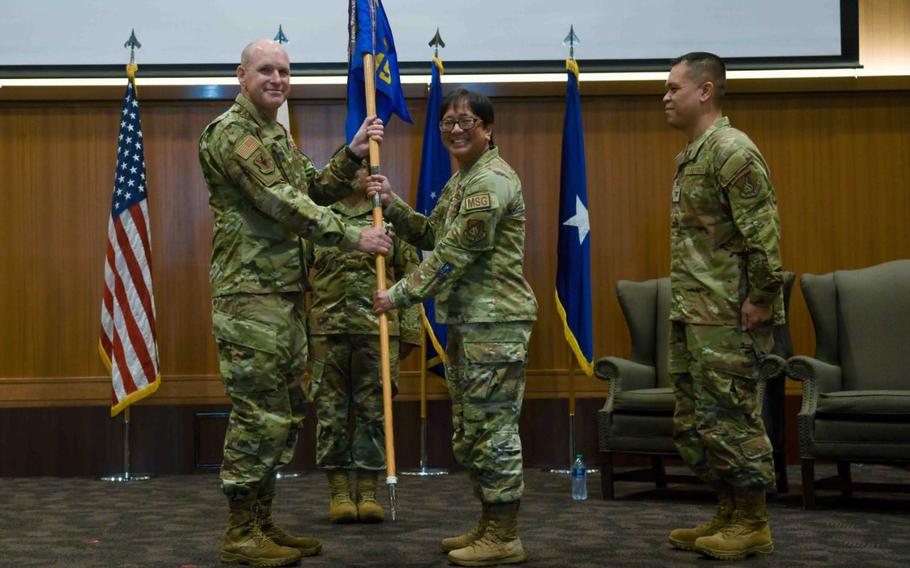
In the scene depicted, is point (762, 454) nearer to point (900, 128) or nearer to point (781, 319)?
point (781, 319)

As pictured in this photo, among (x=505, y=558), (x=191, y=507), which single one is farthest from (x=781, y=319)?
(x=191, y=507)

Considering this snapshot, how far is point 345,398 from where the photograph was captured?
461 centimetres

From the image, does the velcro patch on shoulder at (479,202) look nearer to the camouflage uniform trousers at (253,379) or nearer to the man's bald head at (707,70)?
the camouflage uniform trousers at (253,379)

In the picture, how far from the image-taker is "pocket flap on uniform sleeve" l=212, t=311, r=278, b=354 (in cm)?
351

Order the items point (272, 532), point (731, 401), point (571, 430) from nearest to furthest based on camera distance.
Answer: point (731, 401)
point (272, 532)
point (571, 430)

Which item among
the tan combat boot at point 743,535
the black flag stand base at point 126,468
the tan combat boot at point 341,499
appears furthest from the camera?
the black flag stand base at point 126,468

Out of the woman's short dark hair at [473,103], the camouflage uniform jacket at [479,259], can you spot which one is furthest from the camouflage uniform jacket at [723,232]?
the woman's short dark hair at [473,103]

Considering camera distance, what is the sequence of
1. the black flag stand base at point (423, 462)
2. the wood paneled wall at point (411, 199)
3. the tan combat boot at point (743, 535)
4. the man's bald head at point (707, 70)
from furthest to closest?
the wood paneled wall at point (411, 199), the black flag stand base at point (423, 462), the man's bald head at point (707, 70), the tan combat boot at point (743, 535)

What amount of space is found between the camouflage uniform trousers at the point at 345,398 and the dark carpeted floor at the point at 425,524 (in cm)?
28

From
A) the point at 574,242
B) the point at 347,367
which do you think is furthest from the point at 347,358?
the point at 574,242

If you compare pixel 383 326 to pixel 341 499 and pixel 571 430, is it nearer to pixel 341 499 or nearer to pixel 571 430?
pixel 341 499

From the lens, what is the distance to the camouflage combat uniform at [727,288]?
3.57 metres

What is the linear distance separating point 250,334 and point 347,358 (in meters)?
1.14

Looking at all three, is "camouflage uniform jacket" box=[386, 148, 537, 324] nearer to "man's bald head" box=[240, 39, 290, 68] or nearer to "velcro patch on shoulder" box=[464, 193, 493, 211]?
"velcro patch on shoulder" box=[464, 193, 493, 211]
